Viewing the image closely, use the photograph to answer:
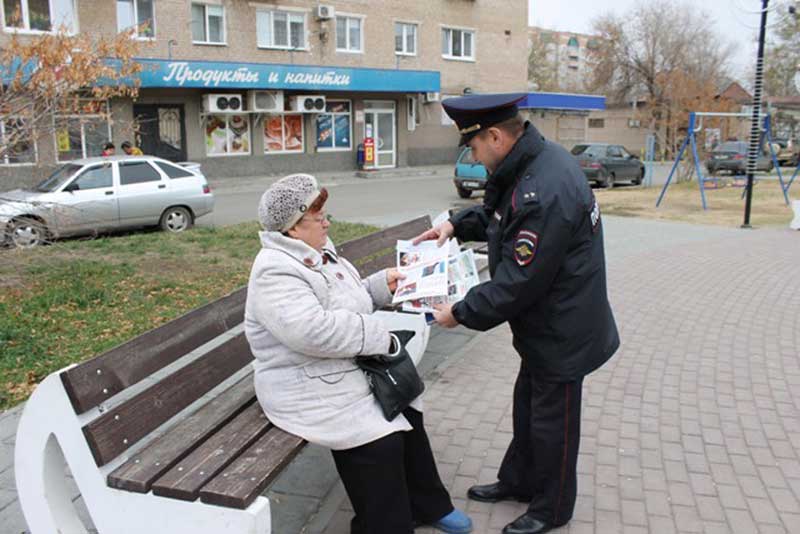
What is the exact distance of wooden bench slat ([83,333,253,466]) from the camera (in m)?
2.51

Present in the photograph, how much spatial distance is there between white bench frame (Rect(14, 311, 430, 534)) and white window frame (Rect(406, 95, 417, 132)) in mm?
29617

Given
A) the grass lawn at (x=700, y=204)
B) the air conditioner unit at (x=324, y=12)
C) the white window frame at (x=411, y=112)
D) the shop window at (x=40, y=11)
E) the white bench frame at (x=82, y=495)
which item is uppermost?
the air conditioner unit at (x=324, y=12)

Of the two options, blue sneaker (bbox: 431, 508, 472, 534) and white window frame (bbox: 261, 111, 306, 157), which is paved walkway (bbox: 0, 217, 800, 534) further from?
white window frame (bbox: 261, 111, 306, 157)

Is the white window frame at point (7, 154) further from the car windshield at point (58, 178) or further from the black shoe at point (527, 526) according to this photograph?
the black shoe at point (527, 526)

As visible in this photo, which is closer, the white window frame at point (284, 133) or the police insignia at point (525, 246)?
the police insignia at point (525, 246)

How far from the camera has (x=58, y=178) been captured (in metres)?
12.1

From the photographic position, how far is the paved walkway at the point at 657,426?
3299 mm

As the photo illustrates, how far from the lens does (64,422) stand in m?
2.50

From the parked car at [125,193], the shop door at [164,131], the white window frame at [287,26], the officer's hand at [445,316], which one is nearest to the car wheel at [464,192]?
the parked car at [125,193]

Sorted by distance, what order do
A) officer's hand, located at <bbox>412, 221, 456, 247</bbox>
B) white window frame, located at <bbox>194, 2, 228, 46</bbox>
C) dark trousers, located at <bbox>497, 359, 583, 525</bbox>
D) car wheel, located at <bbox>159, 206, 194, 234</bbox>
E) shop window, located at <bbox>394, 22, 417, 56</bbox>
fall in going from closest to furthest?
dark trousers, located at <bbox>497, 359, 583, 525</bbox> < officer's hand, located at <bbox>412, 221, 456, 247</bbox> < car wheel, located at <bbox>159, 206, 194, 234</bbox> < white window frame, located at <bbox>194, 2, 228, 46</bbox> < shop window, located at <bbox>394, 22, 417, 56</bbox>

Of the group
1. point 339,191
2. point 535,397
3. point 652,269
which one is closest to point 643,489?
point 535,397

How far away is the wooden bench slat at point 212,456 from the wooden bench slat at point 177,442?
0.12 feet

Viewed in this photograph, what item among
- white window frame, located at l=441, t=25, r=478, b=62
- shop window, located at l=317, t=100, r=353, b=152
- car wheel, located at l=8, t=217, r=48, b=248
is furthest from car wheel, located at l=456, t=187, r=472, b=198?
white window frame, located at l=441, t=25, r=478, b=62

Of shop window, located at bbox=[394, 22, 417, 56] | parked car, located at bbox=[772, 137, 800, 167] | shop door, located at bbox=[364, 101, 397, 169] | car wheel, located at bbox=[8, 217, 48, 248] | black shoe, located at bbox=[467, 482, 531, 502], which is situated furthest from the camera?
parked car, located at bbox=[772, 137, 800, 167]
